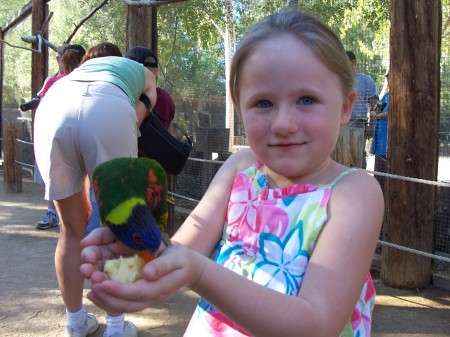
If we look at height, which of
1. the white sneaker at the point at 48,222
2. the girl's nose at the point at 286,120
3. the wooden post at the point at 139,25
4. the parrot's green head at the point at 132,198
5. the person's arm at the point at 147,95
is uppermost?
the wooden post at the point at 139,25

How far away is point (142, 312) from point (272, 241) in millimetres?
2127

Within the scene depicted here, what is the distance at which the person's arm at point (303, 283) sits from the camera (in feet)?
2.27

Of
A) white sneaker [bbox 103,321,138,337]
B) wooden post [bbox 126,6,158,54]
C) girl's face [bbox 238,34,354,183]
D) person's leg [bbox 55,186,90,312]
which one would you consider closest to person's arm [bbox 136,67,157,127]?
person's leg [bbox 55,186,90,312]

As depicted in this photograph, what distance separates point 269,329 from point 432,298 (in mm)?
2710

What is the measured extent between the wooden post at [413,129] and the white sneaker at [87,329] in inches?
79.6

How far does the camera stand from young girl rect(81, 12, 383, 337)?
0.78 metres

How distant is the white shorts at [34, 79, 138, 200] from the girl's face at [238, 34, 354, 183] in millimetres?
1024

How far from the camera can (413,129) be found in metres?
3.03

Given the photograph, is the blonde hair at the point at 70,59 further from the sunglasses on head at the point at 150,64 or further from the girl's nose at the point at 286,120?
the girl's nose at the point at 286,120

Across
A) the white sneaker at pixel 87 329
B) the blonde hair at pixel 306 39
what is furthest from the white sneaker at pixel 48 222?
the blonde hair at pixel 306 39

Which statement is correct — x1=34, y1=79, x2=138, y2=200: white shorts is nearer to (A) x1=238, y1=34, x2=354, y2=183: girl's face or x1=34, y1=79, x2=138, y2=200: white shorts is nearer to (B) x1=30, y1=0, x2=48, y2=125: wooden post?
(A) x1=238, y1=34, x2=354, y2=183: girl's face

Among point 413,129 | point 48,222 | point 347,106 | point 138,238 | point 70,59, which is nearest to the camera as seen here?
point 138,238

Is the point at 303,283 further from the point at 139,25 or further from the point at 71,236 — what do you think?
the point at 139,25

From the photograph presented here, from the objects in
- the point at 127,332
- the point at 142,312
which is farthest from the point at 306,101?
the point at 142,312
